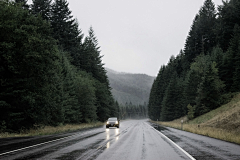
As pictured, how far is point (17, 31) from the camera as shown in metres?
19.8

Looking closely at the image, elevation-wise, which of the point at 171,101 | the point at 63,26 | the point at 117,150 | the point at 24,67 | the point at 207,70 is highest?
the point at 63,26

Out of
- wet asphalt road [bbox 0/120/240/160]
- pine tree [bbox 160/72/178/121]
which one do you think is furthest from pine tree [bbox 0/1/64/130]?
pine tree [bbox 160/72/178/121]

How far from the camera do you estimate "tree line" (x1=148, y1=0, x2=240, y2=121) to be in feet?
165

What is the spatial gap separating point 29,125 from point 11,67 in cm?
677

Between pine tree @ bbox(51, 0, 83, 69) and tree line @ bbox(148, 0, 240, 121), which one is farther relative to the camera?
pine tree @ bbox(51, 0, 83, 69)

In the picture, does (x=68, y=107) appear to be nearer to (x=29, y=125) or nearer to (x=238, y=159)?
(x=29, y=125)

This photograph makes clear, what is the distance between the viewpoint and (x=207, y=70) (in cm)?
5125

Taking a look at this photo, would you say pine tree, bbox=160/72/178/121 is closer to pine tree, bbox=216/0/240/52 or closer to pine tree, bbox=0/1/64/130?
pine tree, bbox=216/0/240/52

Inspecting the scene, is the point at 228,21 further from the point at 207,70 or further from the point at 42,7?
the point at 42,7

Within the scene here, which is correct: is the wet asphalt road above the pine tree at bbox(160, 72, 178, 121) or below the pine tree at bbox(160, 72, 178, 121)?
below

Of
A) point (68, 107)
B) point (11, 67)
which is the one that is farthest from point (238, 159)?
point (68, 107)

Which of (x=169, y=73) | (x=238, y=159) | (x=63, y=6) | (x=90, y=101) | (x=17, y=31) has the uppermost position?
(x=63, y=6)

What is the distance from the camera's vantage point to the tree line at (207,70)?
165 feet

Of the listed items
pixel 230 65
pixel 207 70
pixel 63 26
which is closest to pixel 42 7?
pixel 63 26
